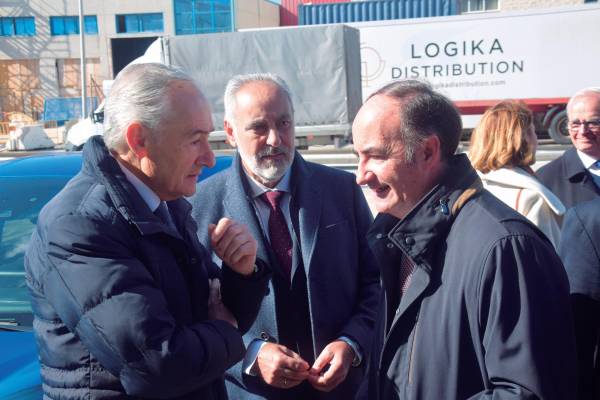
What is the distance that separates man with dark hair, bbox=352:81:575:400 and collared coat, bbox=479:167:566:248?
4.83 feet

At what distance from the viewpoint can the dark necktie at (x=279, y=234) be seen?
259 cm

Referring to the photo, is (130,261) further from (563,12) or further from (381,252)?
(563,12)

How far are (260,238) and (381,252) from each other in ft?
2.34

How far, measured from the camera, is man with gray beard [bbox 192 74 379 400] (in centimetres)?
251

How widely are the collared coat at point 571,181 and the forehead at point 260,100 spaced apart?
204 centimetres

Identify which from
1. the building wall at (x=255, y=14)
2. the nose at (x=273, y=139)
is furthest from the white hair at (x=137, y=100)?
the building wall at (x=255, y=14)

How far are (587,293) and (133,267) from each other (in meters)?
1.21

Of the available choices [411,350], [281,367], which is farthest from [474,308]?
[281,367]

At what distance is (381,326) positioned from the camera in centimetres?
203

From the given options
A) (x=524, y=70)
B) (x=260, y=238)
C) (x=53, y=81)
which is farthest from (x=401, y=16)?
(x=260, y=238)

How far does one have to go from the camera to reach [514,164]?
340 centimetres

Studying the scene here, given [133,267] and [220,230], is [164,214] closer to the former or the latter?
[220,230]

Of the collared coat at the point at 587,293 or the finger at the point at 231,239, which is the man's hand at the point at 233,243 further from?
the collared coat at the point at 587,293

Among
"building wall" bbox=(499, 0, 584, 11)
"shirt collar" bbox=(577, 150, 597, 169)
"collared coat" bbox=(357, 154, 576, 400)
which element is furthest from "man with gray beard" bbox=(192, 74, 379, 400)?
"building wall" bbox=(499, 0, 584, 11)
